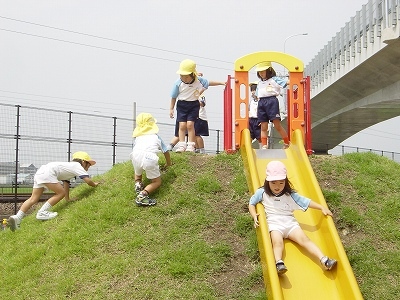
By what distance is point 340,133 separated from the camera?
3744 cm

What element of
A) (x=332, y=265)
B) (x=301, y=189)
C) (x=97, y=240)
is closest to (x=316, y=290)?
(x=332, y=265)

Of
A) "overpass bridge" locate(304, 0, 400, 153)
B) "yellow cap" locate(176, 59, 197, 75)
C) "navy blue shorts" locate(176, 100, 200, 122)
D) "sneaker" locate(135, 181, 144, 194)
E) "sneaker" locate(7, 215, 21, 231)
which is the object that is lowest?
"sneaker" locate(7, 215, 21, 231)

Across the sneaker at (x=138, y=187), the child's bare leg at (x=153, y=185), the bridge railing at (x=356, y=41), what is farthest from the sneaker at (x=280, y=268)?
the bridge railing at (x=356, y=41)

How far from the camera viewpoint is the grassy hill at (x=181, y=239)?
20.2 ft

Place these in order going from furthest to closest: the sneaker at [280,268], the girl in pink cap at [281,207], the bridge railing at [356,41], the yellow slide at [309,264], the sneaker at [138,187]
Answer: the bridge railing at [356,41]
the sneaker at [138,187]
the girl in pink cap at [281,207]
the sneaker at [280,268]
the yellow slide at [309,264]

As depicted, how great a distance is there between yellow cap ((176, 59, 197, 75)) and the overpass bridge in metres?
9.08

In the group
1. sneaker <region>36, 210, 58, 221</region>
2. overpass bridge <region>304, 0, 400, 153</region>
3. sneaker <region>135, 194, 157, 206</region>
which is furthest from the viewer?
overpass bridge <region>304, 0, 400, 153</region>

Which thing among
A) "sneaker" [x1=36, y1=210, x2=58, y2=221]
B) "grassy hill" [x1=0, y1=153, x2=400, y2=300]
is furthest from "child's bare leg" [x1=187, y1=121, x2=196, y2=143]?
"sneaker" [x1=36, y1=210, x2=58, y2=221]

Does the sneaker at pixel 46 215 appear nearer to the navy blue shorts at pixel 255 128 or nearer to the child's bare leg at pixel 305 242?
the child's bare leg at pixel 305 242

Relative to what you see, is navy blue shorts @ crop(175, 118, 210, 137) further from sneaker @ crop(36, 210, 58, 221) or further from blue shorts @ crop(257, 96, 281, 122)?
sneaker @ crop(36, 210, 58, 221)

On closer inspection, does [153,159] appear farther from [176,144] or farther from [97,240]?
[176,144]

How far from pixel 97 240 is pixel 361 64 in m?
15.6

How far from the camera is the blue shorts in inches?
384

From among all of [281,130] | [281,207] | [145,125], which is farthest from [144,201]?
[281,130]
